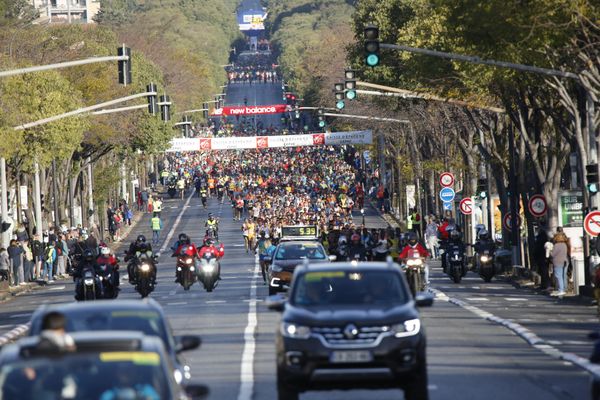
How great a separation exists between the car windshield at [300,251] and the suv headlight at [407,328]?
74.8ft

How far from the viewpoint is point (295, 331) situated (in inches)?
713

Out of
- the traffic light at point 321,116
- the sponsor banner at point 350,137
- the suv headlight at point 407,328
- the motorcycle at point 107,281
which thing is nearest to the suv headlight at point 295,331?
the suv headlight at point 407,328

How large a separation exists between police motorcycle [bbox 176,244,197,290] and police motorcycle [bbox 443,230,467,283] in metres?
7.17

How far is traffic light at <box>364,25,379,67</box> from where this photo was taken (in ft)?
110

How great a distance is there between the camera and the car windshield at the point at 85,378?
11.6m

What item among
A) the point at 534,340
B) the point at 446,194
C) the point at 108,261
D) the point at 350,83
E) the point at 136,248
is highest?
the point at 350,83

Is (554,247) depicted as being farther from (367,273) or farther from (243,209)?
(243,209)

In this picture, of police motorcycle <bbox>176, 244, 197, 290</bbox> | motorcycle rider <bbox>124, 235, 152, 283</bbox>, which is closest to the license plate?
motorcycle rider <bbox>124, 235, 152, 283</bbox>

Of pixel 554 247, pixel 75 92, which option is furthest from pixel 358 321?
pixel 75 92

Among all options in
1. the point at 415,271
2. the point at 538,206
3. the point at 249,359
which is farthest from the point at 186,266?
the point at 249,359

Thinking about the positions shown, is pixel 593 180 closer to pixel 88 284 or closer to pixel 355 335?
pixel 88 284

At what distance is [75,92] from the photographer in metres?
81.7

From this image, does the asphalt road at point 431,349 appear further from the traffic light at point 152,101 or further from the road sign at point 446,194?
the road sign at point 446,194

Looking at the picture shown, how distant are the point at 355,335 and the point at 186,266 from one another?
28596 millimetres
